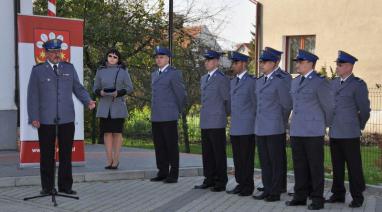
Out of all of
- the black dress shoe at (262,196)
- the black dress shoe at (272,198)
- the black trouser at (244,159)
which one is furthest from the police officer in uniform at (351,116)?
the black trouser at (244,159)

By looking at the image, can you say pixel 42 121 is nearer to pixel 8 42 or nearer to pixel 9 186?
pixel 9 186

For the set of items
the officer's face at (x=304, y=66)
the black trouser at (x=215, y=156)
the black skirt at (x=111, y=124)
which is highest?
the officer's face at (x=304, y=66)

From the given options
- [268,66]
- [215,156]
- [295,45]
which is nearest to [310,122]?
[268,66]

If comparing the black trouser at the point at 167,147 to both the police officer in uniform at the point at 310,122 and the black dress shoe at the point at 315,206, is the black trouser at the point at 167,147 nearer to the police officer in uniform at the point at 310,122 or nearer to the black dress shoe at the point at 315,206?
the police officer in uniform at the point at 310,122

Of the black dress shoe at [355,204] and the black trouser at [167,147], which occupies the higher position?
the black trouser at [167,147]

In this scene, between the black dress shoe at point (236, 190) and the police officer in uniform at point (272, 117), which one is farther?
the black dress shoe at point (236, 190)

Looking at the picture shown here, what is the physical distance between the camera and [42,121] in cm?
814

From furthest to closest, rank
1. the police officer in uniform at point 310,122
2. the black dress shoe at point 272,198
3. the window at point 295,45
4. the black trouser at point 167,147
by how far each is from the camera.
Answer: the window at point 295,45, the black trouser at point 167,147, the black dress shoe at point 272,198, the police officer in uniform at point 310,122

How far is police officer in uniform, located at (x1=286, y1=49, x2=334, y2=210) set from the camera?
747cm

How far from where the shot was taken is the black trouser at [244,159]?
850cm

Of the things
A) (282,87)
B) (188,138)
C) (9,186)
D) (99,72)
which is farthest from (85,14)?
(282,87)

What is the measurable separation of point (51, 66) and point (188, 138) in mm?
9839

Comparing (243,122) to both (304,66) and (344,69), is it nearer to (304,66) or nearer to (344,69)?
(304,66)

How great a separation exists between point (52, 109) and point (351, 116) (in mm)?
3876
